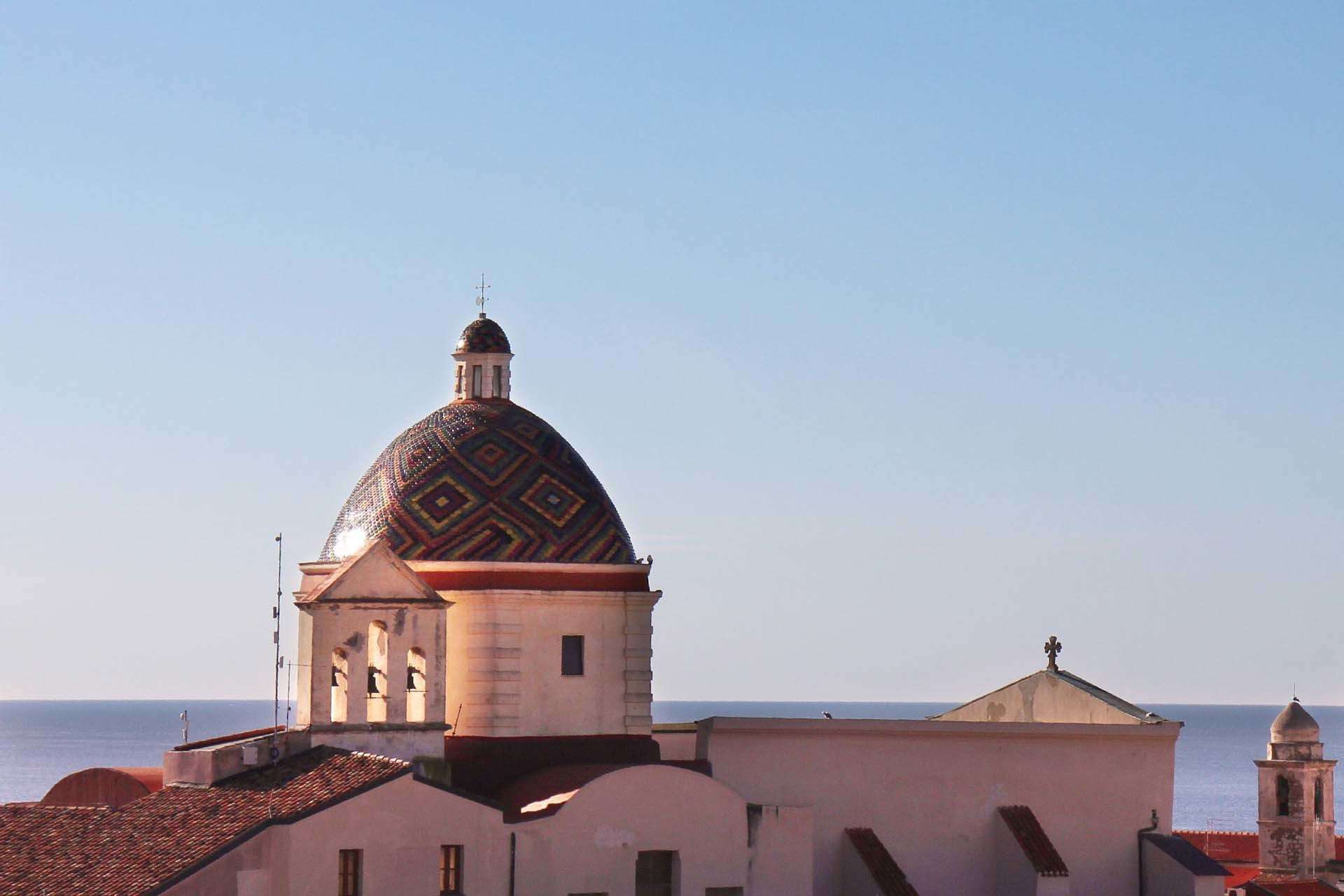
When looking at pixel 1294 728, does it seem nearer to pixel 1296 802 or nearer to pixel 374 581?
pixel 1296 802

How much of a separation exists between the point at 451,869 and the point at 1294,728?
32455mm

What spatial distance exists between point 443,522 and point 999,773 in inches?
317

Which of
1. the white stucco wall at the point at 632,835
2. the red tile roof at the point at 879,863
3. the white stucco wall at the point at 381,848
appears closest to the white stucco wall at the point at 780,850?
the white stucco wall at the point at 632,835

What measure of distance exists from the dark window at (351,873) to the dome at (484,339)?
805 cm

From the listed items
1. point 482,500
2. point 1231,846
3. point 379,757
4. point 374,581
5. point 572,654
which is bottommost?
point 1231,846

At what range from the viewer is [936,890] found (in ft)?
101

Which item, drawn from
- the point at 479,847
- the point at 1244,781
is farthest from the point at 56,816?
the point at 1244,781

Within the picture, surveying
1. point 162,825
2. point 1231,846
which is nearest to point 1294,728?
point 1231,846

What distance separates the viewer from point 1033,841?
101ft

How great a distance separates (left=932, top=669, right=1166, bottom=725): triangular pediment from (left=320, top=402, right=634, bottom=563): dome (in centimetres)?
710

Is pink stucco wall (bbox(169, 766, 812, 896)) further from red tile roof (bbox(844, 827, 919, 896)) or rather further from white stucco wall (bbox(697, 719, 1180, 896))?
white stucco wall (bbox(697, 719, 1180, 896))

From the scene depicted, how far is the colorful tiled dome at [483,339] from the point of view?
31.2 m

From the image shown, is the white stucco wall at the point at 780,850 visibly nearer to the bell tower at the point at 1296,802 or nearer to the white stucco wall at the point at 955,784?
the white stucco wall at the point at 955,784

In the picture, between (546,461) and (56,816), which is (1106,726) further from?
(56,816)
